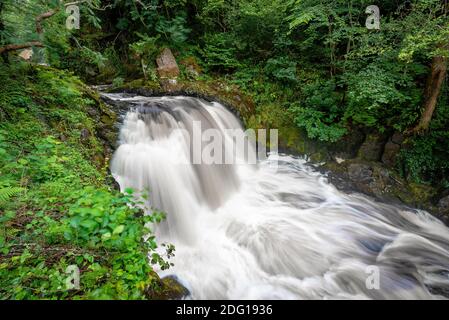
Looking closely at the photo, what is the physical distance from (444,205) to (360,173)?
1954 mm

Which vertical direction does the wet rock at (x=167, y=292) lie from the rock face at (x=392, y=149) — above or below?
below

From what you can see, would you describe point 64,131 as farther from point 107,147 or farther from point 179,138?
point 179,138

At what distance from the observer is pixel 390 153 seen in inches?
293

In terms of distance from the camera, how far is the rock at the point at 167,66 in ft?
28.8

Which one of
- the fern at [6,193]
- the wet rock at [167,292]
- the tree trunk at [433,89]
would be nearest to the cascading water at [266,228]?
the wet rock at [167,292]

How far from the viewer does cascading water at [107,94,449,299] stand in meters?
4.04

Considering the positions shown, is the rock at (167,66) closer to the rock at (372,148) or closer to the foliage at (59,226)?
the foliage at (59,226)

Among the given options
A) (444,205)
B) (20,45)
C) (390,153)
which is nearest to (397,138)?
(390,153)

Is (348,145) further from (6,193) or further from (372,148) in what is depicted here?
(6,193)

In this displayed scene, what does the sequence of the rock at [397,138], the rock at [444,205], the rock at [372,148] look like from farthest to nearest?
the rock at [372,148]
the rock at [397,138]
the rock at [444,205]

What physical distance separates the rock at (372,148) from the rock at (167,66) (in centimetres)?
627

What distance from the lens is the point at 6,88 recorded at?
4.35 m

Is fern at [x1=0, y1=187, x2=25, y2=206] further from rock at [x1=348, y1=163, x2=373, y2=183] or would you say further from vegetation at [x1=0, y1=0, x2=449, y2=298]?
rock at [x1=348, y1=163, x2=373, y2=183]

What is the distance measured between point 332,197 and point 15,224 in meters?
6.10
